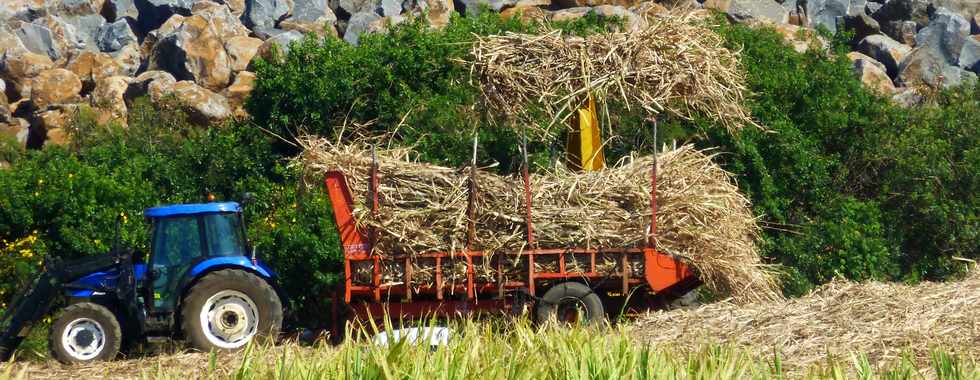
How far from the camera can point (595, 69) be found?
494 inches

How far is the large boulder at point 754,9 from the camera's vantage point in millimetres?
41031

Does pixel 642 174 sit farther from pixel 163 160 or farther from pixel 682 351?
pixel 163 160

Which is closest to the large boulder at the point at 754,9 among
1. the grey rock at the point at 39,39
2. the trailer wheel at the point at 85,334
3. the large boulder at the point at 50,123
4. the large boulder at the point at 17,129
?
the large boulder at the point at 50,123

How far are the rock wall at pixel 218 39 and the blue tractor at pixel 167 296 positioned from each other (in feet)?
56.9

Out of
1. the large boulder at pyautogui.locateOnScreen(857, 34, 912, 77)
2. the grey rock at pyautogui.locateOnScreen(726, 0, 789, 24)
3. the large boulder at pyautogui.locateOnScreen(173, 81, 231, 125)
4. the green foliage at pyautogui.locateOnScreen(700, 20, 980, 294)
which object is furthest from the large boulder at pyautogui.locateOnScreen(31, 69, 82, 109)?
the green foliage at pyautogui.locateOnScreen(700, 20, 980, 294)

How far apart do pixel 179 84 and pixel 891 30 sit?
1038 inches

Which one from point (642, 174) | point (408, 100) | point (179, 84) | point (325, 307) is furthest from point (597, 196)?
point (179, 84)

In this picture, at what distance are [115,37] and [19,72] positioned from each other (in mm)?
6820

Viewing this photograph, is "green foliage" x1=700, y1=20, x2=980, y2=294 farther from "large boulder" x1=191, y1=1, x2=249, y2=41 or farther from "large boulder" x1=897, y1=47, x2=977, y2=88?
"large boulder" x1=191, y1=1, x2=249, y2=41

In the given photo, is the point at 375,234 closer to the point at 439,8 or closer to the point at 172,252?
the point at 172,252

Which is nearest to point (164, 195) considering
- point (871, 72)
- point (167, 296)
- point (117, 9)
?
point (167, 296)

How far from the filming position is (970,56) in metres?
41.9

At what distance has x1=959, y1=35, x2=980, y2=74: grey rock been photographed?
41.6m

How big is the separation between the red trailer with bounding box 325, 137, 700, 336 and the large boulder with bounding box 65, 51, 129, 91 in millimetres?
32382
